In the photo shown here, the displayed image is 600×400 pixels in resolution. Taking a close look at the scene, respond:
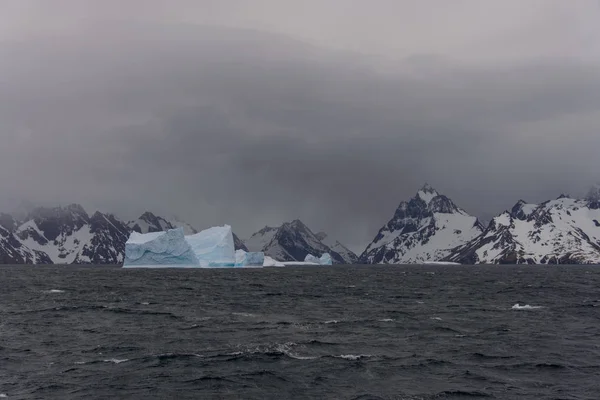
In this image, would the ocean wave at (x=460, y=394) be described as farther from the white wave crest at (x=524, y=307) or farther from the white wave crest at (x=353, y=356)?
the white wave crest at (x=524, y=307)

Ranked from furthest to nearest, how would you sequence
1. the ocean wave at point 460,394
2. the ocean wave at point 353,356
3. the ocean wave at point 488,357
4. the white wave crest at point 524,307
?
the white wave crest at point 524,307 → the ocean wave at point 488,357 → the ocean wave at point 353,356 → the ocean wave at point 460,394

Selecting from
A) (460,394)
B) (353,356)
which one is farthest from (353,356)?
(460,394)

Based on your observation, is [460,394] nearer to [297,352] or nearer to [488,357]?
[488,357]

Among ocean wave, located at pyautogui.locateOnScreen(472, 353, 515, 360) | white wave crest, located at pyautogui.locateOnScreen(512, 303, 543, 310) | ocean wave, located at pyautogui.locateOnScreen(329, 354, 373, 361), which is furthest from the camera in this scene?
white wave crest, located at pyautogui.locateOnScreen(512, 303, 543, 310)

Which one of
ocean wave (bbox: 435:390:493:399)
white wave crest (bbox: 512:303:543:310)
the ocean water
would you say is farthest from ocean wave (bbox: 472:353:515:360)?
white wave crest (bbox: 512:303:543:310)

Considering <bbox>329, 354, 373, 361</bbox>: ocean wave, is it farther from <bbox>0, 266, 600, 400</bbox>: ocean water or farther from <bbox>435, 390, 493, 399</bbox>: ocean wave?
<bbox>435, 390, 493, 399</bbox>: ocean wave

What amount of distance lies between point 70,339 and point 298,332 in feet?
64.2

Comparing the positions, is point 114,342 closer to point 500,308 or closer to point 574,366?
point 574,366

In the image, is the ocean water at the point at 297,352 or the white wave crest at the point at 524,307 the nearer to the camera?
the ocean water at the point at 297,352

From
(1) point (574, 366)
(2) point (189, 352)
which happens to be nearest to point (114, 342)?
(2) point (189, 352)

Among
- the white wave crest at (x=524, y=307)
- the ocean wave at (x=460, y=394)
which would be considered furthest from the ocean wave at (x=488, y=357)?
the white wave crest at (x=524, y=307)

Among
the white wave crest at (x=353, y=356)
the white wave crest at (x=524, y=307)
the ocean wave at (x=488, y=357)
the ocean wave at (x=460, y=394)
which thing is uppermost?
the white wave crest at (x=524, y=307)

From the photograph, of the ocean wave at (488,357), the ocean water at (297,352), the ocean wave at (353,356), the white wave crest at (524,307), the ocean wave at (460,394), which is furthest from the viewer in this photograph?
the white wave crest at (524,307)

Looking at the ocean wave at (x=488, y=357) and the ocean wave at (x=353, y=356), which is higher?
the ocean wave at (x=488, y=357)
